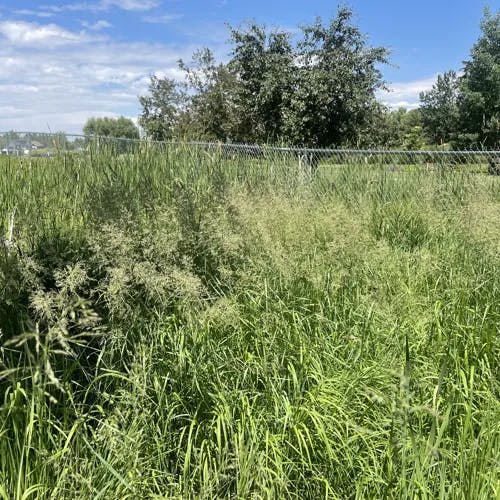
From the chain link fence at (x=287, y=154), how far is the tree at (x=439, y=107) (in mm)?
33444

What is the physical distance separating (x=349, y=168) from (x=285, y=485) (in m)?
4.60

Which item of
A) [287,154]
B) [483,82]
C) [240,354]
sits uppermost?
[483,82]

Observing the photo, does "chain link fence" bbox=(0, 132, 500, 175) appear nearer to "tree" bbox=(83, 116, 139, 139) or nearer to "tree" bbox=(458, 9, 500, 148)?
"tree" bbox=(83, 116, 139, 139)

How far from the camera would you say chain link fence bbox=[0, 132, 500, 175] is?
493 cm

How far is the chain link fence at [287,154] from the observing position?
4926 millimetres

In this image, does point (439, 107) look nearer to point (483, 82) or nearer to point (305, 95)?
point (483, 82)

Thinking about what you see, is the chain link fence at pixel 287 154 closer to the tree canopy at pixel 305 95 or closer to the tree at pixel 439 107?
the tree canopy at pixel 305 95

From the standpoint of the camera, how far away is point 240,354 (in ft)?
7.46

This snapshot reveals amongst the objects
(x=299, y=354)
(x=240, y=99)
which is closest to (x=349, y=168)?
(x=299, y=354)

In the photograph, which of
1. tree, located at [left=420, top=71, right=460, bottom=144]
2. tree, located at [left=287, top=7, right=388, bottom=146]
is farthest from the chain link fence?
tree, located at [left=420, top=71, right=460, bottom=144]

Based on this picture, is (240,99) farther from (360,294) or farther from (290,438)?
(290,438)

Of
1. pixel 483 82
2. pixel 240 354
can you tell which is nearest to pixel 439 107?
pixel 483 82

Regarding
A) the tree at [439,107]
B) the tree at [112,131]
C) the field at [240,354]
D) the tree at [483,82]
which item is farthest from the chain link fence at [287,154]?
the tree at [439,107]

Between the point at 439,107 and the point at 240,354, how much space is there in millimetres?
43167
